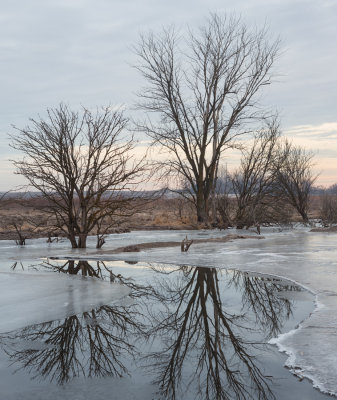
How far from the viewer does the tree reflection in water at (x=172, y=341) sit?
14.4 feet

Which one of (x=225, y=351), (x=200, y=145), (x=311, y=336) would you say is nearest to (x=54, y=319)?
(x=225, y=351)

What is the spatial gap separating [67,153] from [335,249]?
8.66 meters

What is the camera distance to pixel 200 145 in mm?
26875

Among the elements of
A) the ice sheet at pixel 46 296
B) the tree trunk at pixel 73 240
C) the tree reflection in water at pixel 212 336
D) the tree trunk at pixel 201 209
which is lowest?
the tree reflection in water at pixel 212 336

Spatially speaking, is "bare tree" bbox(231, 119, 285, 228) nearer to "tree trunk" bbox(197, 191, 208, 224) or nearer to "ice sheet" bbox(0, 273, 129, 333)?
"tree trunk" bbox(197, 191, 208, 224)

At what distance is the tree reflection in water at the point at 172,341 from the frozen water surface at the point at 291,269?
26 centimetres

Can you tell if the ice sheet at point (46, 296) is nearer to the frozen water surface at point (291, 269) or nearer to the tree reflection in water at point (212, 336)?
→ the frozen water surface at point (291, 269)

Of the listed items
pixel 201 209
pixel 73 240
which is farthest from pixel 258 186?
pixel 73 240

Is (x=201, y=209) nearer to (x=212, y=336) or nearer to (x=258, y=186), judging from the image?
(x=258, y=186)

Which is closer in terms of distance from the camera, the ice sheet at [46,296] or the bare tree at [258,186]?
the ice sheet at [46,296]

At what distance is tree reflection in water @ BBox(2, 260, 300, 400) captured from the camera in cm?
440

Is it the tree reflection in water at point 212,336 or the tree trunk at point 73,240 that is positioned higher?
the tree trunk at point 73,240

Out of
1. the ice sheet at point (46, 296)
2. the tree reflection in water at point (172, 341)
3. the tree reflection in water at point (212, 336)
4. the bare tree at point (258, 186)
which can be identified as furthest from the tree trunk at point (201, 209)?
the tree reflection in water at point (172, 341)

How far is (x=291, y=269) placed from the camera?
33.5ft
